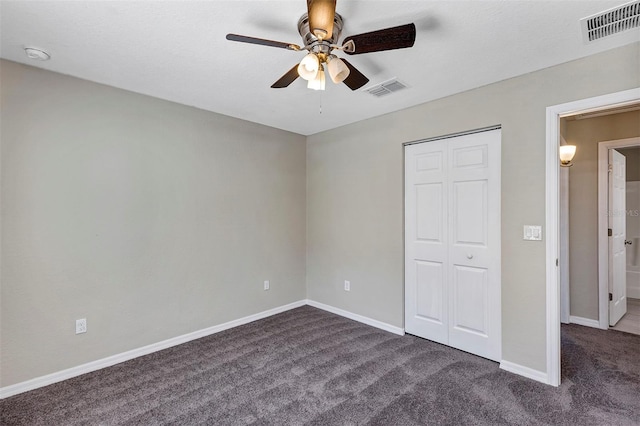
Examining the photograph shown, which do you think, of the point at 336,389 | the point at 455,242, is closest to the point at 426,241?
the point at 455,242

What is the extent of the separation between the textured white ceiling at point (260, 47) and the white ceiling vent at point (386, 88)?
0.07m

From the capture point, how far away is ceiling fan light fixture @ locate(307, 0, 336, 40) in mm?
1408

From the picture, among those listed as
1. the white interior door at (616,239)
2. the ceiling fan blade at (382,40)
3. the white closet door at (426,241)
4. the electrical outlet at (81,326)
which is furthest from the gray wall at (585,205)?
the electrical outlet at (81,326)

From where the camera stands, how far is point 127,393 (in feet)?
7.55

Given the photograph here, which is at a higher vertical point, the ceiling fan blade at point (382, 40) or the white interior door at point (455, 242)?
the ceiling fan blade at point (382, 40)

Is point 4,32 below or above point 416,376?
above

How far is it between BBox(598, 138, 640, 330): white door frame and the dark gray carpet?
1.31 feet

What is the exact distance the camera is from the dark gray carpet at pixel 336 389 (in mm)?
2029

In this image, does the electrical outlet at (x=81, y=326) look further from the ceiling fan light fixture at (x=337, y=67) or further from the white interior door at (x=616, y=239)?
the white interior door at (x=616, y=239)

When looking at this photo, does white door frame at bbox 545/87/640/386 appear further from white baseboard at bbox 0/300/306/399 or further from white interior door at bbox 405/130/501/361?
white baseboard at bbox 0/300/306/399

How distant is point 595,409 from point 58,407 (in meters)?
3.73

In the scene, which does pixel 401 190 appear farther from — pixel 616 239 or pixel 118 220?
pixel 118 220

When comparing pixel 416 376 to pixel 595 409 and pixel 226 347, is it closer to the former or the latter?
pixel 595 409

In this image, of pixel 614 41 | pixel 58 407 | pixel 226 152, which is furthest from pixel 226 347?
pixel 614 41
